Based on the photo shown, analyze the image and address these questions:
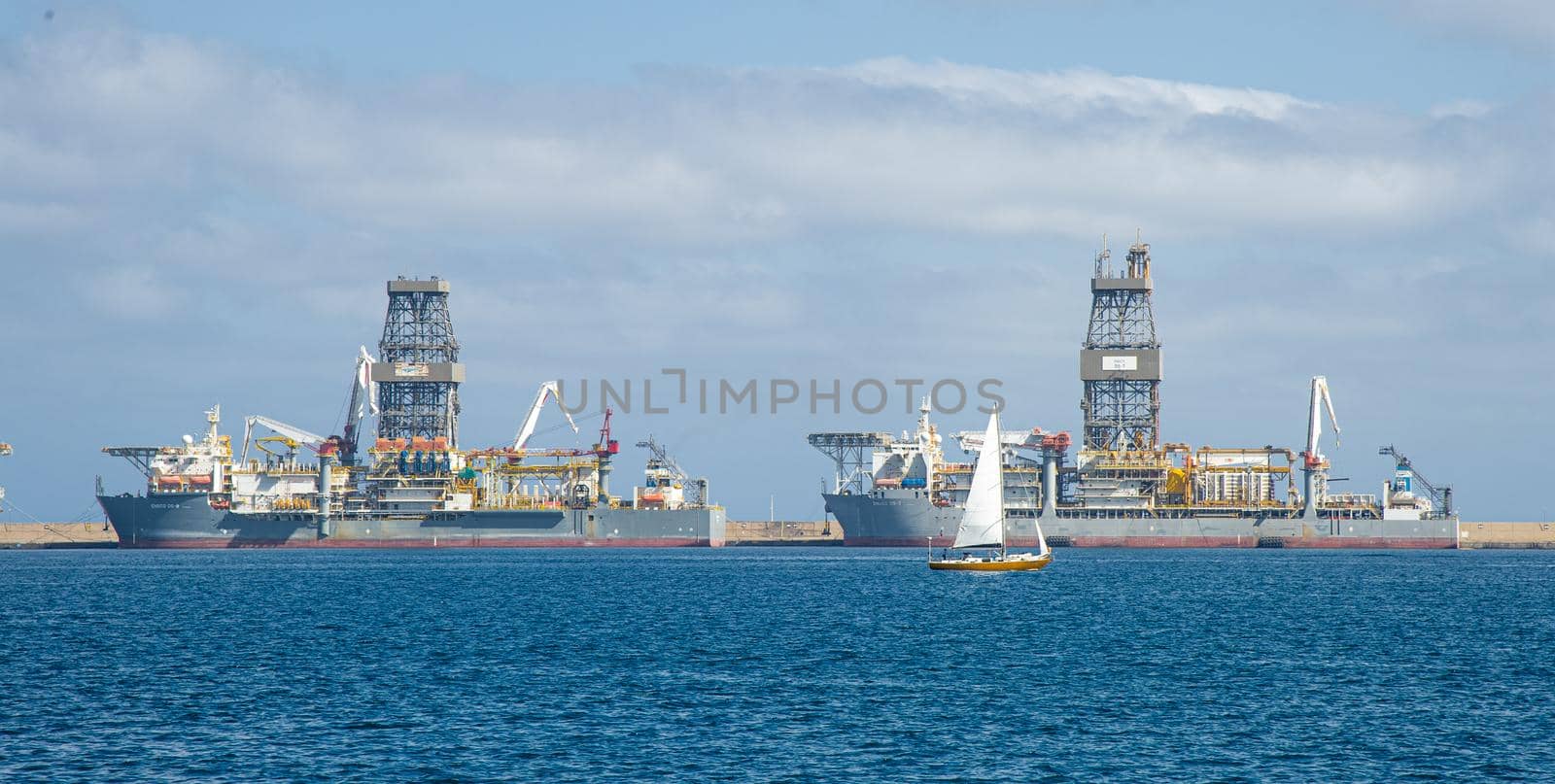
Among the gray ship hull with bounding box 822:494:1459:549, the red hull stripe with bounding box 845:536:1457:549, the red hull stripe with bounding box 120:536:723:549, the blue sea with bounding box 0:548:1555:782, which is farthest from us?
the red hull stripe with bounding box 120:536:723:549

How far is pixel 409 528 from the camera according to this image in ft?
542

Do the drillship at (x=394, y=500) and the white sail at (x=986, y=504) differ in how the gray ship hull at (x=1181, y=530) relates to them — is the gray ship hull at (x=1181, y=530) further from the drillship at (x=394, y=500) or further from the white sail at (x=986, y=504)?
the white sail at (x=986, y=504)

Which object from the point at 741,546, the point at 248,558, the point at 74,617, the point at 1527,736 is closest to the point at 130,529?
the point at 248,558

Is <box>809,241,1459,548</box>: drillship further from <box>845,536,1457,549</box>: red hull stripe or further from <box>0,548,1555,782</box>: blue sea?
<box>0,548,1555,782</box>: blue sea

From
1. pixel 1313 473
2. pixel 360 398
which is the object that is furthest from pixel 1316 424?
pixel 360 398

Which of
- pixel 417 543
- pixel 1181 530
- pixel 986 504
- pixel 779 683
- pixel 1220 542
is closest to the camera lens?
pixel 779 683

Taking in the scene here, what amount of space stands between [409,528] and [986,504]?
8609 centimetres

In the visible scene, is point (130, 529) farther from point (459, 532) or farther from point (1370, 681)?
point (1370, 681)

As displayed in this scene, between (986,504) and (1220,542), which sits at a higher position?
(986,504)

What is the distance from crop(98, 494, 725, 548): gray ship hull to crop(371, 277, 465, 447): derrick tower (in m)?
13.9

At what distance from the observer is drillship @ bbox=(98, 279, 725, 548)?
162 m

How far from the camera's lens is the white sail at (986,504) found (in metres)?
94.2

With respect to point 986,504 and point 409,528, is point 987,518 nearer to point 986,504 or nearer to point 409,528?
point 986,504

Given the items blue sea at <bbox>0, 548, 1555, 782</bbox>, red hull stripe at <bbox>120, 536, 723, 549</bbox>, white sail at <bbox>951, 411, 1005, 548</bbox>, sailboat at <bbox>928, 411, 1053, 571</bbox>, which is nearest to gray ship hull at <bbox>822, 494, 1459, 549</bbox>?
red hull stripe at <bbox>120, 536, 723, 549</bbox>
